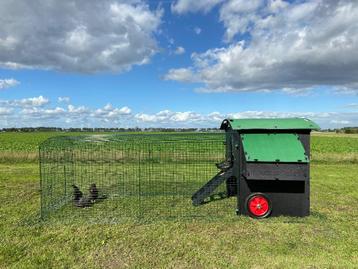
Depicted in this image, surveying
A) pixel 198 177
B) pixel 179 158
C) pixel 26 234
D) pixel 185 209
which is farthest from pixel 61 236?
pixel 198 177

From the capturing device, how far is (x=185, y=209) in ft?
26.0

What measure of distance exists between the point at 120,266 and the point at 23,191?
22.5 ft

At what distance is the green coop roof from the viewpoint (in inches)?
278

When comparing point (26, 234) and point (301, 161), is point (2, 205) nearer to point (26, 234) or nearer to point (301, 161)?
point (26, 234)

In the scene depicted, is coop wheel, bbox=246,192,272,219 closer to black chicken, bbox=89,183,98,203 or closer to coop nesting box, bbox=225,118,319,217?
coop nesting box, bbox=225,118,319,217

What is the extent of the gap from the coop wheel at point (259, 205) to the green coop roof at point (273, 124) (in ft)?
4.83

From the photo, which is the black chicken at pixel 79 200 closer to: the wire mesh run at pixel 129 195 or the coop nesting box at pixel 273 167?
the wire mesh run at pixel 129 195

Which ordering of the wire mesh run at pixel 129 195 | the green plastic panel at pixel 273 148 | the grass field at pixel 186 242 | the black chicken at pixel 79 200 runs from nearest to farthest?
the grass field at pixel 186 242 → the green plastic panel at pixel 273 148 → the wire mesh run at pixel 129 195 → the black chicken at pixel 79 200

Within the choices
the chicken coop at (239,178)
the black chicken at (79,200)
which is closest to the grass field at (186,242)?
the chicken coop at (239,178)

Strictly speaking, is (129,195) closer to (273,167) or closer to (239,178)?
(239,178)

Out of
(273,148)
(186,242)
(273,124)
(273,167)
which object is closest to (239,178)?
(273,167)

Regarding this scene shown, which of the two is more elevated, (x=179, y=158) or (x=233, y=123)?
(x=233, y=123)

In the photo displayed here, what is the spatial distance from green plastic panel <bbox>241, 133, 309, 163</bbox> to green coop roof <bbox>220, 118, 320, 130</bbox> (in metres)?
0.18

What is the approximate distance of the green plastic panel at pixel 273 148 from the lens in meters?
6.80
